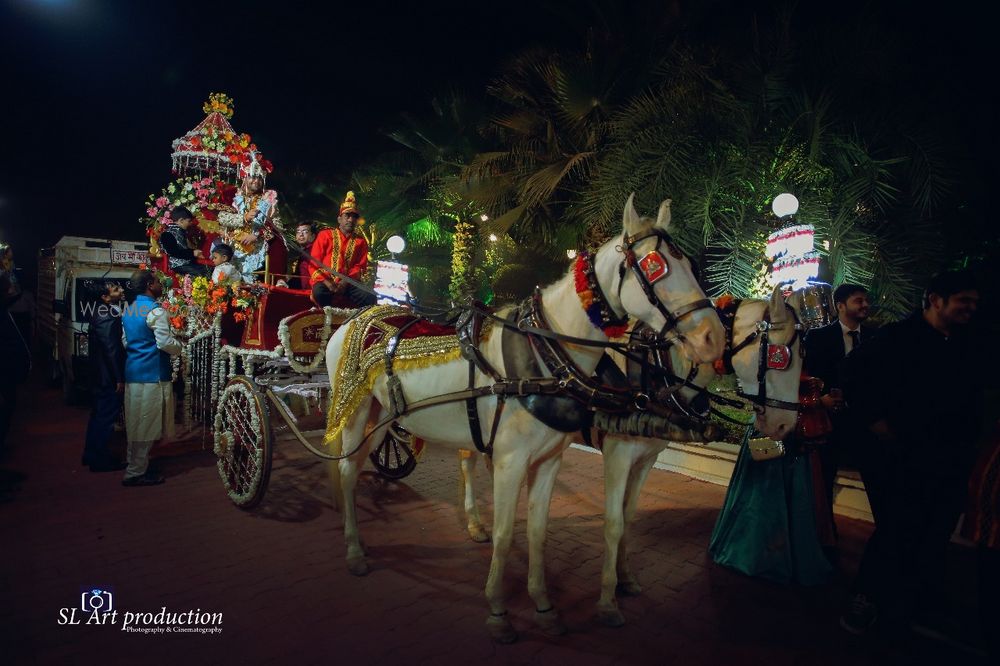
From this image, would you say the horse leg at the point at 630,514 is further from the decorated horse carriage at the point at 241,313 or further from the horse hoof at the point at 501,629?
the decorated horse carriage at the point at 241,313

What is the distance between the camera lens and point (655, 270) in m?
2.63

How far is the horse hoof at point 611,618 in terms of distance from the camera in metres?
3.29

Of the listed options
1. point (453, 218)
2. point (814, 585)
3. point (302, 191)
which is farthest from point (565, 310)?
point (302, 191)

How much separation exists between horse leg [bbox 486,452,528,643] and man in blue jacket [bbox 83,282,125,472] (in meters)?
5.14

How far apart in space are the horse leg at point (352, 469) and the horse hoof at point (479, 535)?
0.98 metres

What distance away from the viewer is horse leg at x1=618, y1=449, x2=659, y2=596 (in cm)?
371

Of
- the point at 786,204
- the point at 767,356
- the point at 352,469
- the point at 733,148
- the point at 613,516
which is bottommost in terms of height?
the point at 613,516

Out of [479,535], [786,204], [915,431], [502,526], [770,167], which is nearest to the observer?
[502,526]

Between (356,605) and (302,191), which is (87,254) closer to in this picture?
(302,191)

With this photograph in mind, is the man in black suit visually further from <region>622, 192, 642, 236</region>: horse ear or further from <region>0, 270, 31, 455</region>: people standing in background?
<region>0, 270, 31, 455</region>: people standing in background

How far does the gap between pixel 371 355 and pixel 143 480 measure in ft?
12.2

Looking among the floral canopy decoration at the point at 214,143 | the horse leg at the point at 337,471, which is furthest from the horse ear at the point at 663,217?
the floral canopy decoration at the point at 214,143

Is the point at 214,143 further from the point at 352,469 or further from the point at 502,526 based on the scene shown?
the point at 502,526

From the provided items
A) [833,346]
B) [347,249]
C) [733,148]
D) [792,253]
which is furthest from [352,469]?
[733,148]
